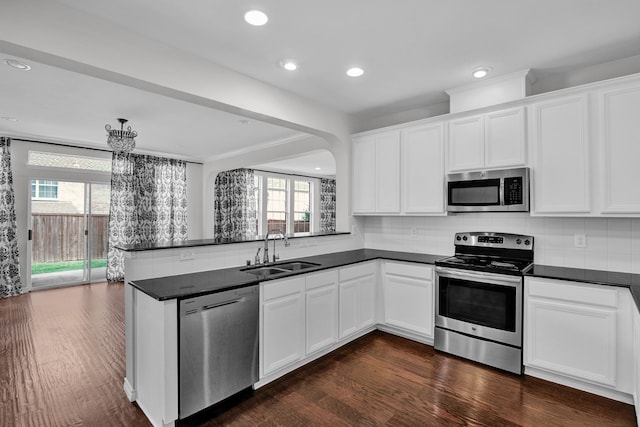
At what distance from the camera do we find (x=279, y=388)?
2.61 meters

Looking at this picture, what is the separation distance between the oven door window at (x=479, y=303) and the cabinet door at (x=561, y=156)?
82 cm

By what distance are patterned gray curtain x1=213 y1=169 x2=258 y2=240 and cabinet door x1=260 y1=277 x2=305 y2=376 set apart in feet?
18.5

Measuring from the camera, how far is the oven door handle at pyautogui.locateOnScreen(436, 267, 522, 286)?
2785 mm

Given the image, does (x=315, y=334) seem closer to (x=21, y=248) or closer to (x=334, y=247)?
(x=334, y=247)

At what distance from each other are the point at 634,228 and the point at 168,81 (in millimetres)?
3952

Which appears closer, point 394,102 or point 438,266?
point 438,266

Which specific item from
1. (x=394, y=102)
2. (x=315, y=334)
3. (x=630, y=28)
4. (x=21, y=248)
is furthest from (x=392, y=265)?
(x=21, y=248)

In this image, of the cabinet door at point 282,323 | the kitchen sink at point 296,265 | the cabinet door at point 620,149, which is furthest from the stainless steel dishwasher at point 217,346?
the cabinet door at point 620,149

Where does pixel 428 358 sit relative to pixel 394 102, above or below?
below

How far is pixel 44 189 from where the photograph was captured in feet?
19.9

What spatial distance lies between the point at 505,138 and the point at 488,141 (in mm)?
149

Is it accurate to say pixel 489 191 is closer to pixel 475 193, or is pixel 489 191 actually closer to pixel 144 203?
pixel 475 193

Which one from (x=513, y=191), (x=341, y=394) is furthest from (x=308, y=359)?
(x=513, y=191)

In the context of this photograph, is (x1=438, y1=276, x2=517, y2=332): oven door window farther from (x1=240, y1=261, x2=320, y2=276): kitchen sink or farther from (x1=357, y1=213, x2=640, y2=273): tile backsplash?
(x1=240, y1=261, x2=320, y2=276): kitchen sink
